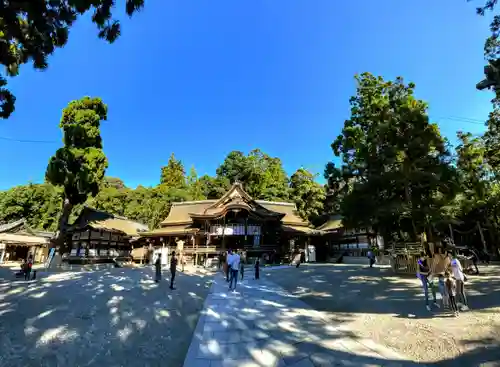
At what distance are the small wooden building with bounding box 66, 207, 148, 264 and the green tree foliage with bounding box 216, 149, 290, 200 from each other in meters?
21.6

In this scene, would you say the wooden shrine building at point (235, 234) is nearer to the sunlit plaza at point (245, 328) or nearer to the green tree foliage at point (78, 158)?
the green tree foliage at point (78, 158)

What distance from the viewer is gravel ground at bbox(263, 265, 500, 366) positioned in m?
4.74

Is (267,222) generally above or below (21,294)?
above

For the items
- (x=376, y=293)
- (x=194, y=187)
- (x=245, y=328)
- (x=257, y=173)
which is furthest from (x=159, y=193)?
(x=245, y=328)

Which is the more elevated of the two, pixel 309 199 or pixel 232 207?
pixel 309 199

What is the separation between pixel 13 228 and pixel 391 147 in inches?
1419

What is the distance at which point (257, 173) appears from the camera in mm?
49625

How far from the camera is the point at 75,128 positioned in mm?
21578

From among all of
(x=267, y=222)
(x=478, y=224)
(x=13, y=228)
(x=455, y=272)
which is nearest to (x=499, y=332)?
(x=455, y=272)

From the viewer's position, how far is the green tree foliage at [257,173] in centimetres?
4491

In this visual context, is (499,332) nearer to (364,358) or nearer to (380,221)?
(364,358)

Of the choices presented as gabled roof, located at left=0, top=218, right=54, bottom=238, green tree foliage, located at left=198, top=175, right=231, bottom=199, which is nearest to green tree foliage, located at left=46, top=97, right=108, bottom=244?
gabled roof, located at left=0, top=218, right=54, bottom=238

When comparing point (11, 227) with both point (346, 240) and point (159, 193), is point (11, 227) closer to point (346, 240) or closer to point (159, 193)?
point (159, 193)

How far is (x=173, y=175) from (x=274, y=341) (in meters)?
58.2
